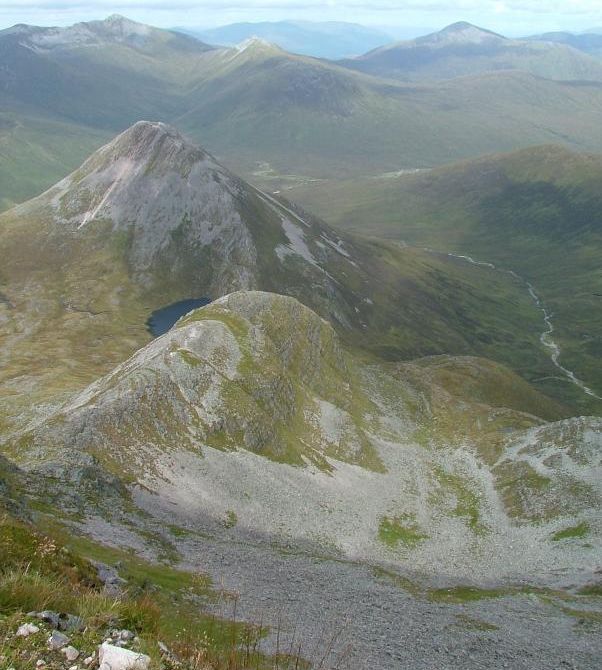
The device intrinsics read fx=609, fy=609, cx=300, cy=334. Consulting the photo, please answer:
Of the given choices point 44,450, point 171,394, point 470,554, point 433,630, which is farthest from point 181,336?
point 433,630

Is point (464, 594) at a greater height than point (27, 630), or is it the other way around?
point (27, 630)

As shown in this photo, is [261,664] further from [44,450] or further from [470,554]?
[470,554]

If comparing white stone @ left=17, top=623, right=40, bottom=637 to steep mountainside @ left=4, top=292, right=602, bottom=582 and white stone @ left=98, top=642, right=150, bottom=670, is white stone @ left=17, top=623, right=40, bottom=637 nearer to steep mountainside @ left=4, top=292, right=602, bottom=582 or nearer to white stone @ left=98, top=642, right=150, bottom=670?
white stone @ left=98, top=642, right=150, bottom=670

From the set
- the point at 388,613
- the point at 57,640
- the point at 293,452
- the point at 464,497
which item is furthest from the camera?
the point at 464,497

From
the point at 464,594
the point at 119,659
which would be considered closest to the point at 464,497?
the point at 464,594

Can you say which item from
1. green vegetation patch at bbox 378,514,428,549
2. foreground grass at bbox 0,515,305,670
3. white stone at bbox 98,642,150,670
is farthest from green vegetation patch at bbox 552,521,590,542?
white stone at bbox 98,642,150,670

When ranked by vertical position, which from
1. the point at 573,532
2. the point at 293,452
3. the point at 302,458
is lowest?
the point at 573,532

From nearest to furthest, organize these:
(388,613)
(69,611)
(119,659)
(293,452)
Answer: (119,659) < (69,611) < (388,613) < (293,452)

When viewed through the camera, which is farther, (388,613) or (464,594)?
(464,594)

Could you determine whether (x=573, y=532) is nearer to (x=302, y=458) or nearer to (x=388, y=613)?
(x=302, y=458)
